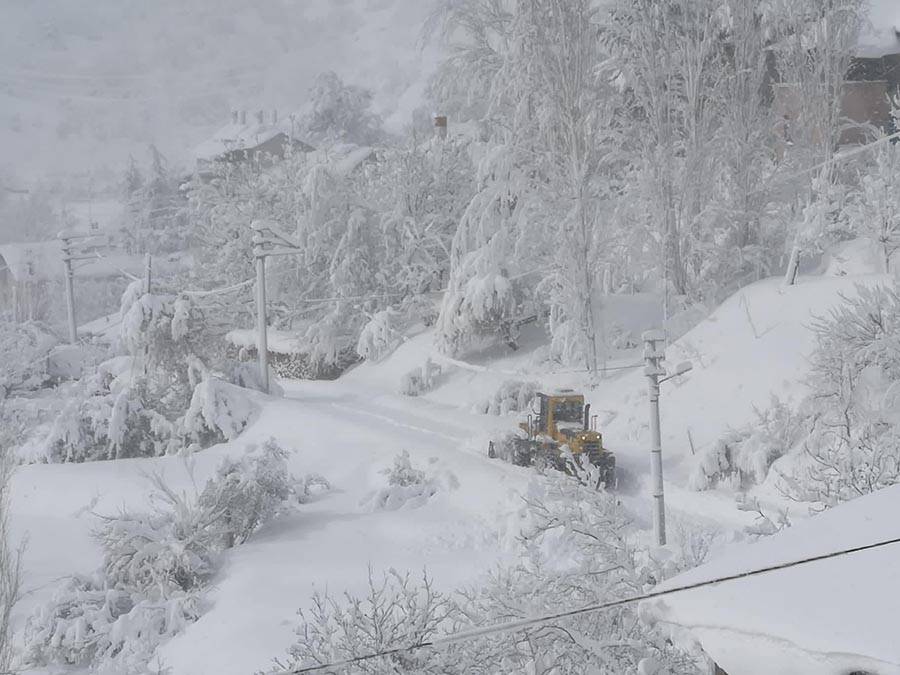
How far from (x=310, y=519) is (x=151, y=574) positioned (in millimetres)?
3528

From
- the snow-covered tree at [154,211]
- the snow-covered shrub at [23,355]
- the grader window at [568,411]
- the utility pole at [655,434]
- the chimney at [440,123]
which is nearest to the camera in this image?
the utility pole at [655,434]

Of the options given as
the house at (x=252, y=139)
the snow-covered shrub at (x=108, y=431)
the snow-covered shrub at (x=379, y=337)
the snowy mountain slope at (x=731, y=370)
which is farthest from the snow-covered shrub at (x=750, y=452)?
the house at (x=252, y=139)

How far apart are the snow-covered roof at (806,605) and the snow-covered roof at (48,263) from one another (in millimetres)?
57573

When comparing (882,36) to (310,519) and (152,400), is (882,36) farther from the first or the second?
(152,400)

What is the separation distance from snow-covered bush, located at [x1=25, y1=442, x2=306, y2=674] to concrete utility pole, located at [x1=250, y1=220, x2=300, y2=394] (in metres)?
7.97

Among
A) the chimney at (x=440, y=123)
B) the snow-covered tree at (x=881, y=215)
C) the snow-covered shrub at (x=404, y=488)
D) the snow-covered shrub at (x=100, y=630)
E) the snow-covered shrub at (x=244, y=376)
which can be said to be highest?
the chimney at (x=440, y=123)

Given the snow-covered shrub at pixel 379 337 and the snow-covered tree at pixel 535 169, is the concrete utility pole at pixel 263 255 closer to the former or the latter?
the snow-covered tree at pixel 535 169

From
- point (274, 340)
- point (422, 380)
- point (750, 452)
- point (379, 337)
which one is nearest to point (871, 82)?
point (422, 380)

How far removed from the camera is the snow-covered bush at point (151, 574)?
12.8m

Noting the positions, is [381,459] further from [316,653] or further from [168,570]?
[316,653]

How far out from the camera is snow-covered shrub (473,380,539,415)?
77.6ft

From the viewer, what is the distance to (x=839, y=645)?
3.97 m

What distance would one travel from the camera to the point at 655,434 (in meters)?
12.3

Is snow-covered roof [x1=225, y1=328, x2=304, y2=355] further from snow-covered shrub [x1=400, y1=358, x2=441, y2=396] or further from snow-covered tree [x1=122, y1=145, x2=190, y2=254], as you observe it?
snow-covered tree [x1=122, y1=145, x2=190, y2=254]
